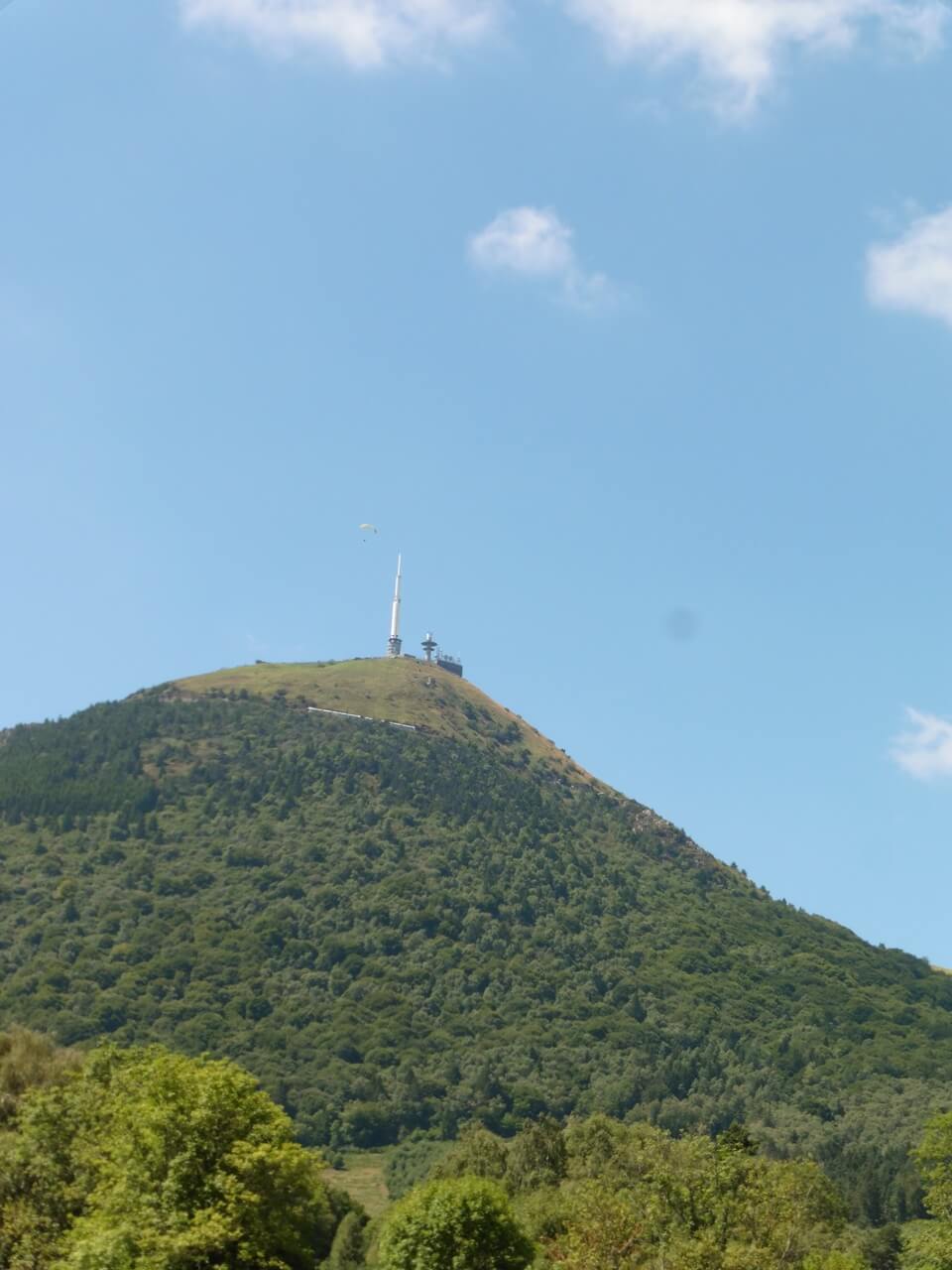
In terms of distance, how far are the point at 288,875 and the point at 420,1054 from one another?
39.0 metres

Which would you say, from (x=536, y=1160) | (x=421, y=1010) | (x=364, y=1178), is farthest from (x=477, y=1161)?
(x=421, y=1010)

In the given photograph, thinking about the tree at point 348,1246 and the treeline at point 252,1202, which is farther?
the tree at point 348,1246

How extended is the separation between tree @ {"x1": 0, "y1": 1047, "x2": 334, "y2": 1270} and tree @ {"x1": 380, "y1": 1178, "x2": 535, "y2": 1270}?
126 inches

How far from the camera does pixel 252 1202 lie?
51.8 m

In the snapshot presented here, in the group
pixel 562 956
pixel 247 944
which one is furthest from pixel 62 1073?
pixel 562 956

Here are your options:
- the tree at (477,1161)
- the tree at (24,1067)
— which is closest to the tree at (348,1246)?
the tree at (477,1161)

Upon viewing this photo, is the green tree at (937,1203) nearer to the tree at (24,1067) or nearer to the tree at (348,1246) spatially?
the tree at (348,1246)

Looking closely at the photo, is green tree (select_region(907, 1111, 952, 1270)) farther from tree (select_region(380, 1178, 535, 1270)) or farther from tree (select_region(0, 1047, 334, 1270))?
tree (select_region(0, 1047, 334, 1270))

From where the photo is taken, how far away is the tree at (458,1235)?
55.9 metres

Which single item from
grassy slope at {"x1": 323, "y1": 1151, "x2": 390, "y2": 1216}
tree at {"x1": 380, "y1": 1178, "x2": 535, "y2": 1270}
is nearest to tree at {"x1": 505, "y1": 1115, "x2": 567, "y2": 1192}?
grassy slope at {"x1": 323, "y1": 1151, "x2": 390, "y2": 1216}

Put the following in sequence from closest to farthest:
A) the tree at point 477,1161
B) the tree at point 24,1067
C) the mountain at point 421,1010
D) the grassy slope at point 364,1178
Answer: the tree at point 24,1067
the tree at point 477,1161
the grassy slope at point 364,1178
the mountain at point 421,1010

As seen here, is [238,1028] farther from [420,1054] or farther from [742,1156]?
[742,1156]

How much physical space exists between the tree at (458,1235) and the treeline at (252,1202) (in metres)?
0.05

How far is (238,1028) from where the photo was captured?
164 metres
